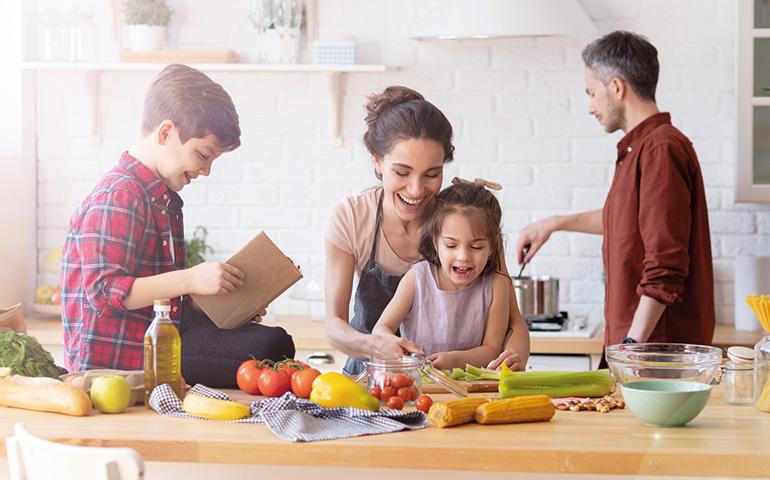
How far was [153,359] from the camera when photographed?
2225mm

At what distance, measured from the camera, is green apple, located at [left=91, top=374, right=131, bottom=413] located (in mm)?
2172

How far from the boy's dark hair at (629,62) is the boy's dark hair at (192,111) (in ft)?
4.00

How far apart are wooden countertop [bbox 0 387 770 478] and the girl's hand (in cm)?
55

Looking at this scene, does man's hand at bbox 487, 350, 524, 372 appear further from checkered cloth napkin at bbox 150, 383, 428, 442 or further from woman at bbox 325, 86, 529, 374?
checkered cloth napkin at bbox 150, 383, 428, 442

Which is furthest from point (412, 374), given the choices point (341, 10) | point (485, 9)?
point (341, 10)

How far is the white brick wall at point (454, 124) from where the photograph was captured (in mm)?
4254

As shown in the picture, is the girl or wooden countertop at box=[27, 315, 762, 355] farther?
wooden countertop at box=[27, 315, 762, 355]

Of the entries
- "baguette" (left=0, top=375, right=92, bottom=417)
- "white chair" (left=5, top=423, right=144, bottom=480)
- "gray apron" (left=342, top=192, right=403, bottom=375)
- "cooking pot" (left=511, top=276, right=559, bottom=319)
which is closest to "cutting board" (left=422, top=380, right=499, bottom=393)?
"gray apron" (left=342, top=192, right=403, bottom=375)

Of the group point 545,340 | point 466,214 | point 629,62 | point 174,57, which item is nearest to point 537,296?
point 545,340

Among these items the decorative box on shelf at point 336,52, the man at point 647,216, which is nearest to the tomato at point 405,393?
the man at point 647,216

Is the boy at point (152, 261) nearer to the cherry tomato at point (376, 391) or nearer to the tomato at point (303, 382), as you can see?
the tomato at point (303, 382)

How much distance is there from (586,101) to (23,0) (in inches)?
84.3

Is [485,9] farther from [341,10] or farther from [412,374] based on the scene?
[412,374]

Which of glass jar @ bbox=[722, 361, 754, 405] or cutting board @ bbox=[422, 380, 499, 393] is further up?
glass jar @ bbox=[722, 361, 754, 405]
